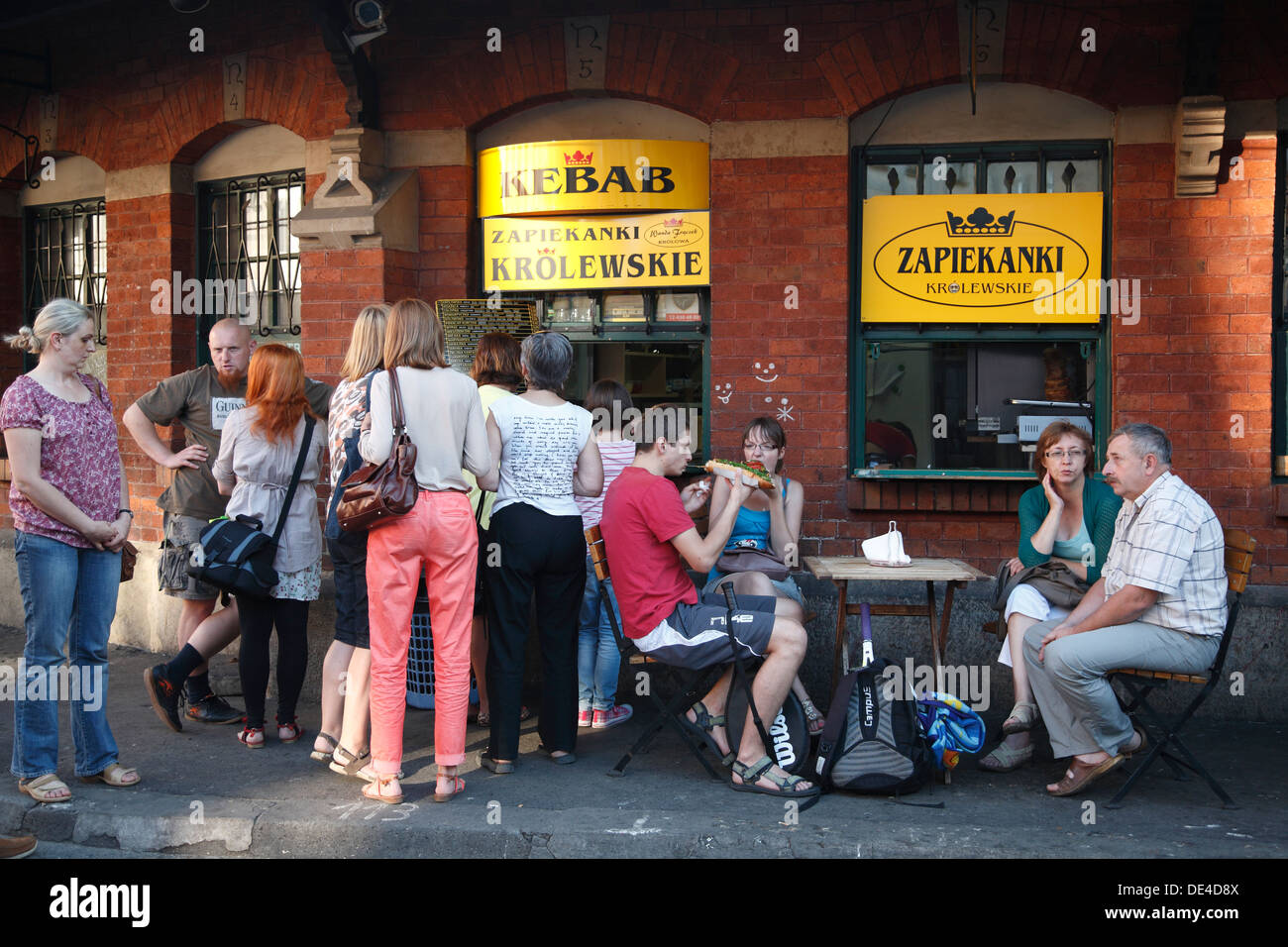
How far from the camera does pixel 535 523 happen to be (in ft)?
17.0

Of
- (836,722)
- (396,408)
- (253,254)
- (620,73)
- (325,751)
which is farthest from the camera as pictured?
(253,254)

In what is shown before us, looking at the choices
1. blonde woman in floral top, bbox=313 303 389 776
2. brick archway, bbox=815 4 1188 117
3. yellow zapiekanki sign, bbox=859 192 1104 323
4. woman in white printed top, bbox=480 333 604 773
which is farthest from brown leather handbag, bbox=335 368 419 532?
brick archway, bbox=815 4 1188 117

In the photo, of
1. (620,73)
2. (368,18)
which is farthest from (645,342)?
(368,18)

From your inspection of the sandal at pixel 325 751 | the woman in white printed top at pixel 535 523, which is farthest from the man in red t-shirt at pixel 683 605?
the sandal at pixel 325 751

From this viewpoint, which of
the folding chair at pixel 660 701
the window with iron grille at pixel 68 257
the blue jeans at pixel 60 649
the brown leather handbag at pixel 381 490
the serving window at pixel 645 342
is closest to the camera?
the brown leather handbag at pixel 381 490

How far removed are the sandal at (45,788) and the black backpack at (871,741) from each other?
126 inches

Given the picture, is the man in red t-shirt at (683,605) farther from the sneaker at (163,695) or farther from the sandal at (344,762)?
the sneaker at (163,695)

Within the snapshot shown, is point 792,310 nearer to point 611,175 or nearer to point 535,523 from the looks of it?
point 611,175

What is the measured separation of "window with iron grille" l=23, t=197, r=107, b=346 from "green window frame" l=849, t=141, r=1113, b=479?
562cm

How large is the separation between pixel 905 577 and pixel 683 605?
3.34 ft

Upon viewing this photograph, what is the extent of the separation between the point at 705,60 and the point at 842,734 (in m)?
4.05

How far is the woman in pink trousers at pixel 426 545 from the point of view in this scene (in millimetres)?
4797

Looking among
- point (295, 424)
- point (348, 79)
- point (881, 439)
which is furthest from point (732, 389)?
point (348, 79)

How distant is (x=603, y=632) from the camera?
6.20 meters
